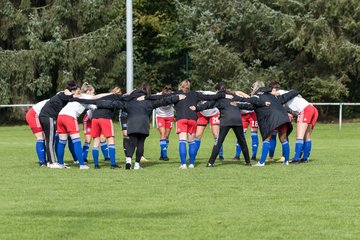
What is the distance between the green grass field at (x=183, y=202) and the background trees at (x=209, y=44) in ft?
79.6

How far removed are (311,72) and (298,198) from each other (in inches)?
1339

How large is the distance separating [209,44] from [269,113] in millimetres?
26828

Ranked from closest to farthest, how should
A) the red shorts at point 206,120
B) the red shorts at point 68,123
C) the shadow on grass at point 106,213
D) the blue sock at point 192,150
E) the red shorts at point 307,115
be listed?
1. the shadow on grass at point 106,213
2. the red shorts at point 68,123
3. the blue sock at point 192,150
4. the red shorts at point 307,115
5. the red shorts at point 206,120

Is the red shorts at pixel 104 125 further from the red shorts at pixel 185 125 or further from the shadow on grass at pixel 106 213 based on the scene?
the shadow on grass at pixel 106 213

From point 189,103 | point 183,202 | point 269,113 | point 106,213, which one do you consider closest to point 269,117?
point 269,113

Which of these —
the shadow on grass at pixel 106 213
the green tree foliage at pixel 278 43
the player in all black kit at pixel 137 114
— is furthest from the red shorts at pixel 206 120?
the green tree foliage at pixel 278 43

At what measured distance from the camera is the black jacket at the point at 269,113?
2141cm

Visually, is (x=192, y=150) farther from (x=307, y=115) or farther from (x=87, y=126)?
(x=87, y=126)

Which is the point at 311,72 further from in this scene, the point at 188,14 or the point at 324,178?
the point at 324,178

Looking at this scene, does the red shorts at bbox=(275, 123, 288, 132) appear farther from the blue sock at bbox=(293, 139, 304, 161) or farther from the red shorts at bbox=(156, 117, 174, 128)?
the red shorts at bbox=(156, 117, 174, 128)

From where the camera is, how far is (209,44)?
48031mm

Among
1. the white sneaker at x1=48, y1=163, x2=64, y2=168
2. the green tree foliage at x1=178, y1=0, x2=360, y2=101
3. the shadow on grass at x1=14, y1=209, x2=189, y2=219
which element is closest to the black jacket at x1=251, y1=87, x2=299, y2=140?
the white sneaker at x1=48, y1=163, x2=64, y2=168

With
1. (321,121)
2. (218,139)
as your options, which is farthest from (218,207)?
(321,121)

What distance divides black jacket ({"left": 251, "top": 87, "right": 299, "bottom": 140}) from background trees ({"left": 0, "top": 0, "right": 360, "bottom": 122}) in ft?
81.8
